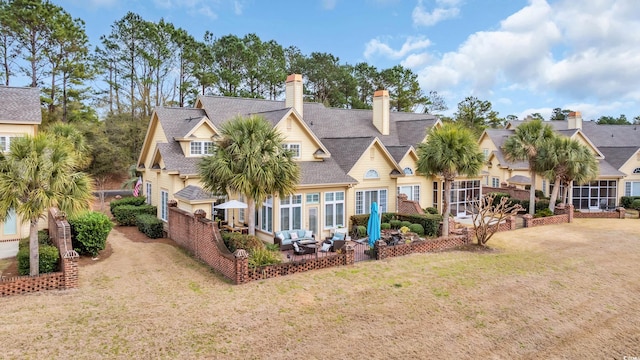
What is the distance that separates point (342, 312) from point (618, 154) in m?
Answer: 33.2

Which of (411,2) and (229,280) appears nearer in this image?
(229,280)

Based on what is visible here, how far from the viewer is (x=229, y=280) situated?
14078 millimetres

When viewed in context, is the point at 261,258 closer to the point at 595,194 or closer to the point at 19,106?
the point at 19,106

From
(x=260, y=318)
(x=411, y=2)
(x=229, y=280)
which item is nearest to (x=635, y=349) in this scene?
(x=260, y=318)

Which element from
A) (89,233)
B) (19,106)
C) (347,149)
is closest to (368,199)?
(347,149)

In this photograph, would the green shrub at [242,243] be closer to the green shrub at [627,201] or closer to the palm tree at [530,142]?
the palm tree at [530,142]

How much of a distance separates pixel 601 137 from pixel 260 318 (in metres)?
45.6

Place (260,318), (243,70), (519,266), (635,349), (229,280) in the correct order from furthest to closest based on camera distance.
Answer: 1. (243,70)
2. (519,266)
3. (229,280)
4. (260,318)
5. (635,349)

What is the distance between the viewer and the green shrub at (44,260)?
13734 mm

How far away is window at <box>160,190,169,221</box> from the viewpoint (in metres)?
22.3

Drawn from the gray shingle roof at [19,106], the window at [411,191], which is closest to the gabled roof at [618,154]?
the window at [411,191]

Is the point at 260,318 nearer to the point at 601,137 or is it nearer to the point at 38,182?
the point at 38,182

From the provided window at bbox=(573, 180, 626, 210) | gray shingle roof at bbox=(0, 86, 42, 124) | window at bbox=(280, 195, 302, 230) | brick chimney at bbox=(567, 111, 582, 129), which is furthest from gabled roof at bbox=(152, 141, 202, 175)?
brick chimney at bbox=(567, 111, 582, 129)

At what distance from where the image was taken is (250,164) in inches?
647
